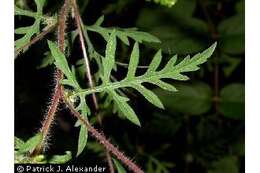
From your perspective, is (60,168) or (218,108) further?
(218,108)

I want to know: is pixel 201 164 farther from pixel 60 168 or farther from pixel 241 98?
pixel 60 168

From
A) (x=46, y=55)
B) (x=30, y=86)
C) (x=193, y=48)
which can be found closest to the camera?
(x=46, y=55)

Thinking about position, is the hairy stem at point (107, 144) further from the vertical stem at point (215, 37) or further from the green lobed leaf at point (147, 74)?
the vertical stem at point (215, 37)

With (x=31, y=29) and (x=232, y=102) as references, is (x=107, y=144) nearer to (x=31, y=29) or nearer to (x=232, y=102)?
(x=31, y=29)

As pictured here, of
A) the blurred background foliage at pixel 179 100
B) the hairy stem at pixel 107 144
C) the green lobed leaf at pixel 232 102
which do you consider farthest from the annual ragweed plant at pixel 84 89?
the green lobed leaf at pixel 232 102

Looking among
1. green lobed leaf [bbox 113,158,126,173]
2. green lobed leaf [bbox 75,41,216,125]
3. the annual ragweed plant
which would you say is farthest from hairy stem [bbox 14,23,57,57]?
green lobed leaf [bbox 113,158,126,173]
